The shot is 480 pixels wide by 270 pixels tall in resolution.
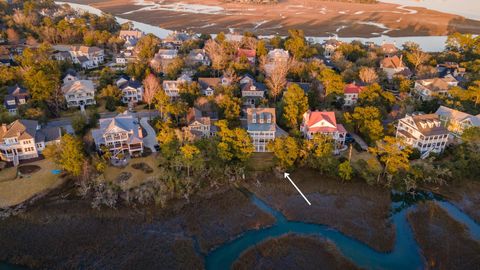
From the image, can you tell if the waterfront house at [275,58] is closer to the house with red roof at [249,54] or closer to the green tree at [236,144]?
the house with red roof at [249,54]

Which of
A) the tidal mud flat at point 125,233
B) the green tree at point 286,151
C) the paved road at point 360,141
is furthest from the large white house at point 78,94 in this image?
the paved road at point 360,141

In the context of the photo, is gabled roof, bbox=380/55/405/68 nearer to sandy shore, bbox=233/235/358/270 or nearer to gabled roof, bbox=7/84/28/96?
sandy shore, bbox=233/235/358/270

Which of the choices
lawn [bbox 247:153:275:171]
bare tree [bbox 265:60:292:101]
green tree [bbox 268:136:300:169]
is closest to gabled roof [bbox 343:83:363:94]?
bare tree [bbox 265:60:292:101]

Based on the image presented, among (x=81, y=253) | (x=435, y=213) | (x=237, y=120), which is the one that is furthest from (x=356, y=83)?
(x=81, y=253)

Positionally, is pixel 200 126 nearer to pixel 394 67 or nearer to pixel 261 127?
pixel 261 127

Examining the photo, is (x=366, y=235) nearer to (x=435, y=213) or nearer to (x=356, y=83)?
(x=435, y=213)
